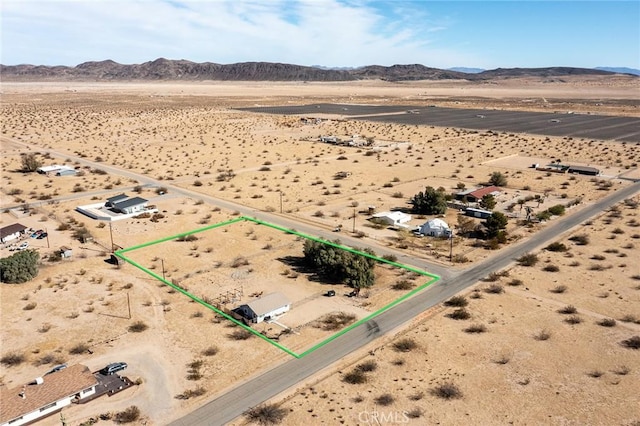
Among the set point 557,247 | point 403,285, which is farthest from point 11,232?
point 557,247

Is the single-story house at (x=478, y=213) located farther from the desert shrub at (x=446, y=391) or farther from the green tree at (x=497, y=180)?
the desert shrub at (x=446, y=391)

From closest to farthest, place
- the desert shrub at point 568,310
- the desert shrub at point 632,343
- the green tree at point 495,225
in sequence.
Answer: the desert shrub at point 632,343, the desert shrub at point 568,310, the green tree at point 495,225

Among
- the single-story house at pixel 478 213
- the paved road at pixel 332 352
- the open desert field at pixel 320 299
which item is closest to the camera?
the paved road at pixel 332 352

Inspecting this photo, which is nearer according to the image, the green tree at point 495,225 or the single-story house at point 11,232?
the single-story house at point 11,232

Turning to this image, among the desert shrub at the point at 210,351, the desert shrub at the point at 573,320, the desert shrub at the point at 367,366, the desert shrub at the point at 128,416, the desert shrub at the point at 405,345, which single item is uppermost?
the desert shrub at the point at 573,320

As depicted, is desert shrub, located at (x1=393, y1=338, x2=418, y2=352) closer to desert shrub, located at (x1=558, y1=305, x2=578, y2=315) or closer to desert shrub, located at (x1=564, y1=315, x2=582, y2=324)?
desert shrub, located at (x1=564, y1=315, x2=582, y2=324)

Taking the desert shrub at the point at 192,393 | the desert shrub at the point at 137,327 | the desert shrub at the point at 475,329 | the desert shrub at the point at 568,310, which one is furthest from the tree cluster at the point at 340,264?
the desert shrub at the point at 192,393

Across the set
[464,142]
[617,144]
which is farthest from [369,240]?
[617,144]
